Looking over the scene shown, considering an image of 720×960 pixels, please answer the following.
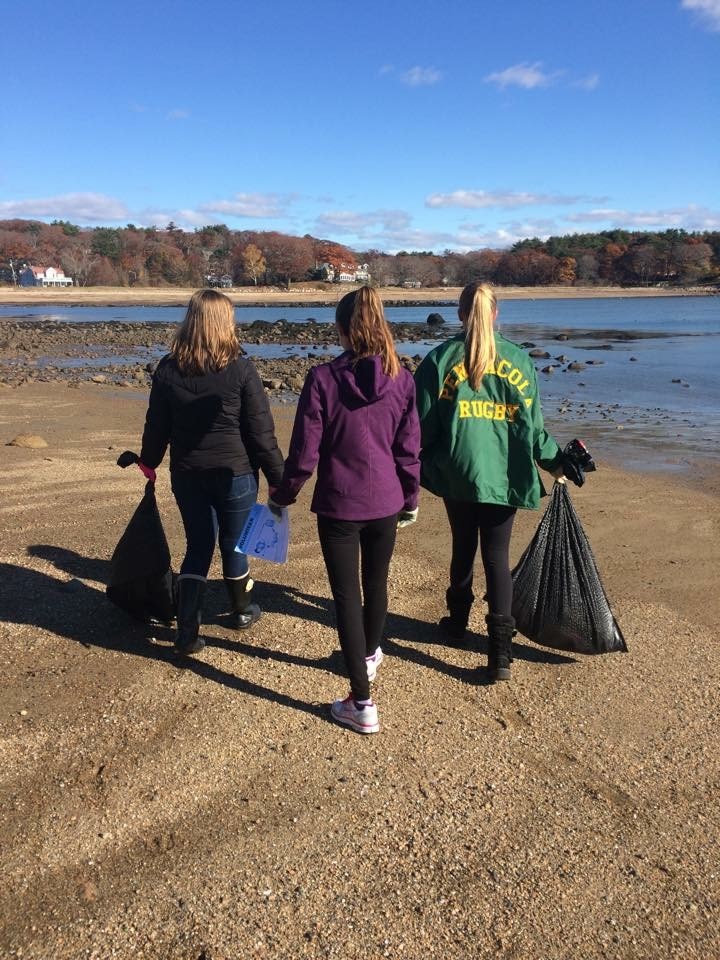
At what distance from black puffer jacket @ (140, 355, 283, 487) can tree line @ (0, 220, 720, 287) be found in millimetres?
121133

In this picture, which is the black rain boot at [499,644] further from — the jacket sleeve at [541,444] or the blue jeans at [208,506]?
the blue jeans at [208,506]

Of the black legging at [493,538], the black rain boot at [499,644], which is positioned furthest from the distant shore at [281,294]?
the black rain boot at [499,644]

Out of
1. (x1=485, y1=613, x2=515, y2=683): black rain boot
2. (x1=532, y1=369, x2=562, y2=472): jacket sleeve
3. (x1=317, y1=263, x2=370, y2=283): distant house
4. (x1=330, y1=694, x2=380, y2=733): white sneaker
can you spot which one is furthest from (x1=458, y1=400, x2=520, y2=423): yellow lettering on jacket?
(x1=317, y1=263, x2=370, y2=283): distant house

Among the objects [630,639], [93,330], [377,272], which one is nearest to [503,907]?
[630,639]

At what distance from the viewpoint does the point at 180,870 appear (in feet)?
7.99

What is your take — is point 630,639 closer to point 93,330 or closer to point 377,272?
point 93,330

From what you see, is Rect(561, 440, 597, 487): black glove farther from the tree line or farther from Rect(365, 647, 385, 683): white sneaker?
the tree line

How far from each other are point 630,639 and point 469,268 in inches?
5640

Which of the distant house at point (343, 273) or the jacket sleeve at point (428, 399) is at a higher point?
the distant house at point (343, 273)

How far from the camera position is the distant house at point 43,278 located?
→ 121 metres

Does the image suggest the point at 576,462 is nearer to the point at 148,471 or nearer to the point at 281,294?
the point at 148,471

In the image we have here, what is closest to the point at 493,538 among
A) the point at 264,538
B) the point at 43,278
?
the point at 264,538

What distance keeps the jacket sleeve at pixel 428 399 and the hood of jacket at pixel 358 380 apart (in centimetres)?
61

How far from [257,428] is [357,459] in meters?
0.78
